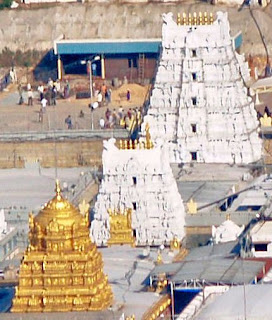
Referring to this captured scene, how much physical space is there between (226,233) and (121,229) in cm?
340

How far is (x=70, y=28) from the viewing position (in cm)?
14100

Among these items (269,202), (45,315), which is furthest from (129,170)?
(45,315)

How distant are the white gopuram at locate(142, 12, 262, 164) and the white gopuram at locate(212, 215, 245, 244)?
17.2 meters

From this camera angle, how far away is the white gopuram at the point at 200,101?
10556 centimetres

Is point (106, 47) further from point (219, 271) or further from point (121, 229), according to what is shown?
point (219, 271)

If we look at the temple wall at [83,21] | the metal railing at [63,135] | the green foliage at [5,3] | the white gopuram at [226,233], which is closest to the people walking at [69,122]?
the metal railing at [63,135]

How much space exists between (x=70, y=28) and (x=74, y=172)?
31.3 meters

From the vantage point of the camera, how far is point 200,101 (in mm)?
105750

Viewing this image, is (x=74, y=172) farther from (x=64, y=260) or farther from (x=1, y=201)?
(x=64, y=260)

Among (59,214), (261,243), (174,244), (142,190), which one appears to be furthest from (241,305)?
(142,190)

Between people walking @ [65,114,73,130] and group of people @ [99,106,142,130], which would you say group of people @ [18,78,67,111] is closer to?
people walking @ [65,114,73,130]

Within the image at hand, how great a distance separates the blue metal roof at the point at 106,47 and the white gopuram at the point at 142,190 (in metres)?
39.2

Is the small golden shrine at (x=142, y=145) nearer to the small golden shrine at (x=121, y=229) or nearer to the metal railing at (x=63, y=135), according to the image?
the small golden shrine at (x=121, y=229)

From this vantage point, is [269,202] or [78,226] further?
[269,202]
